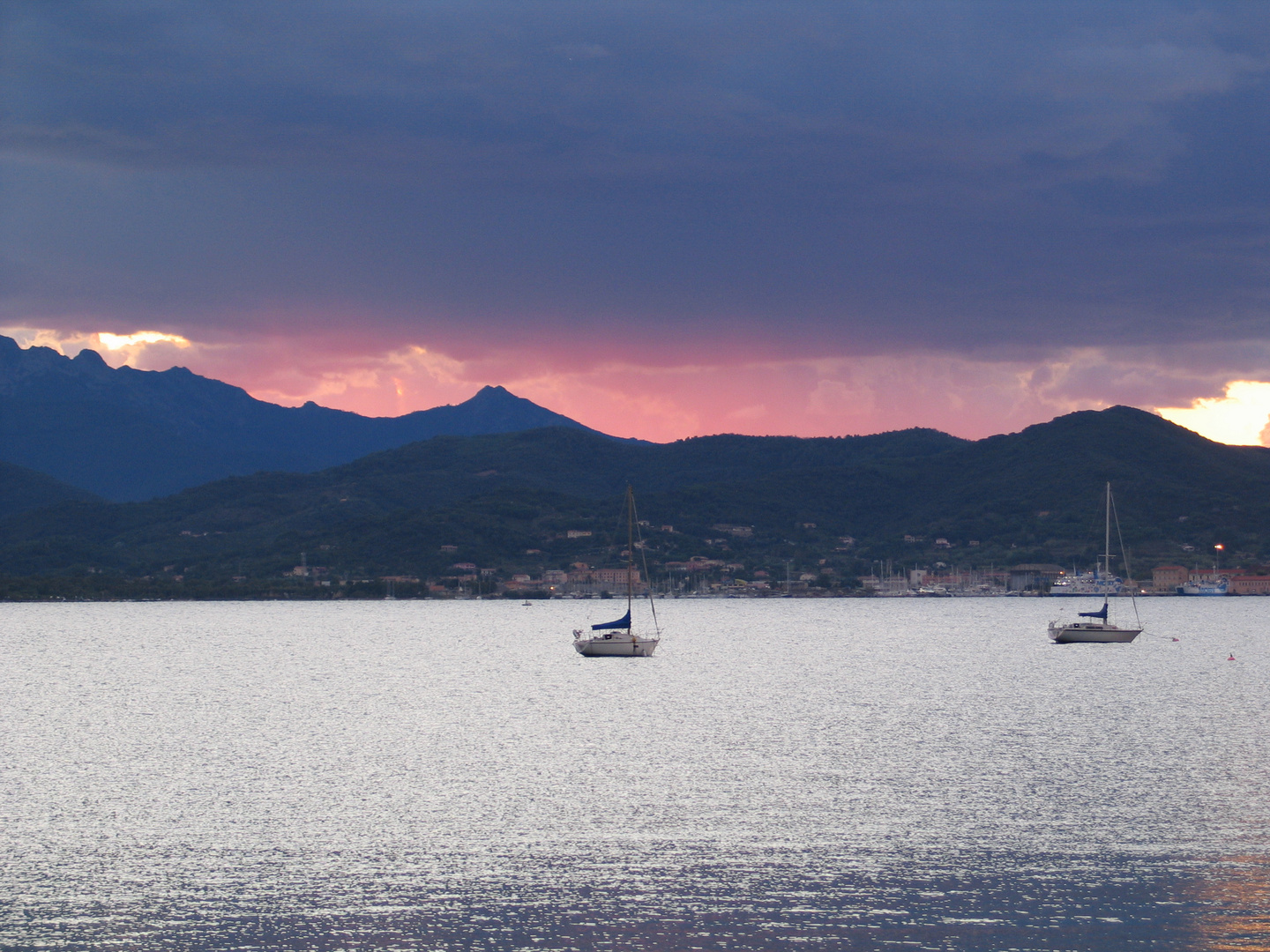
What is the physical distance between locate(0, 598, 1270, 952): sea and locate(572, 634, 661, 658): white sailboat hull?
27573 mm

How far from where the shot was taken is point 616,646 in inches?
4724

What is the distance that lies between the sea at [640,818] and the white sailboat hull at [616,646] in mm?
27573

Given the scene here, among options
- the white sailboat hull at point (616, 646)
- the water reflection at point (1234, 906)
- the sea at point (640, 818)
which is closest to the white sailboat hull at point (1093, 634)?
the sea at point (640, 818)

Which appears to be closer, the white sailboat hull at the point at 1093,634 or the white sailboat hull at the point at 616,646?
the white sailboat hull at the point at 616,646

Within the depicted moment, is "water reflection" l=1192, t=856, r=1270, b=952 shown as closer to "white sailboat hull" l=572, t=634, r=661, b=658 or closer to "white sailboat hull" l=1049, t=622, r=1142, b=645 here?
"white sailboat hull" l=572, t=634, r=661, b=658

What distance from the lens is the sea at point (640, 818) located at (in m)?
27.4

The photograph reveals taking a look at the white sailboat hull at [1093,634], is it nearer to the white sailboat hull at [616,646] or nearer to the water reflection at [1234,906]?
the white sailboat hull at [616,646]

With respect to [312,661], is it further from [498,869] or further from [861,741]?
[498,869]

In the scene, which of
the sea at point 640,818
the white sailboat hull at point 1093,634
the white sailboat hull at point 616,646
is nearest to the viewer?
the sea at point 640,818

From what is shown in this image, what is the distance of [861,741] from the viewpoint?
59.1 meters

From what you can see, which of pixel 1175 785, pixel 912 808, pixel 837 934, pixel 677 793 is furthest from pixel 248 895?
pixel 1175 785

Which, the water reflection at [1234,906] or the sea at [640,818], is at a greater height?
the water reflection at [1234,906]

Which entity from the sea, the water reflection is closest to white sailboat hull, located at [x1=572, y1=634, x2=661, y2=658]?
the sea

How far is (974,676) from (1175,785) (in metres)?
55.6
